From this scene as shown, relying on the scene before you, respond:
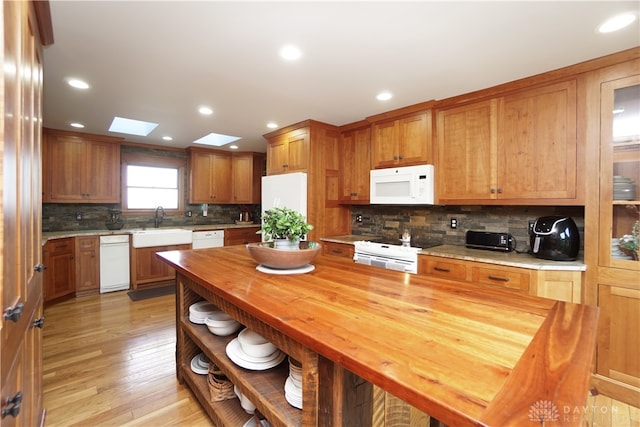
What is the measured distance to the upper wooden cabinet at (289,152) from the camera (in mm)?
3525

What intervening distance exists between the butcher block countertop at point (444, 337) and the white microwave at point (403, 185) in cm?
162

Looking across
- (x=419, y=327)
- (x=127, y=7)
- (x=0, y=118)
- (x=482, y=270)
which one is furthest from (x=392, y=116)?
(x=0, y=118)

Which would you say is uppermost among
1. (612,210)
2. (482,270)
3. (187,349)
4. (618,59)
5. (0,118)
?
(618,59)

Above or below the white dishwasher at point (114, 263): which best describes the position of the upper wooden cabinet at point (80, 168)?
above

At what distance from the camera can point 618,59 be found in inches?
75.3

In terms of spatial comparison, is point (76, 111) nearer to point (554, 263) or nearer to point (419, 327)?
point (419, 327)

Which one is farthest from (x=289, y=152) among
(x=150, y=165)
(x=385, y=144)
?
(x=150, y=165)

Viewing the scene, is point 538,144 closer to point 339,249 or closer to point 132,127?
point 339,249

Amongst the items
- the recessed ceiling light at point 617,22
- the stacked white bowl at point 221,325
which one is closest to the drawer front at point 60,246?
the stacked white bowl at point 221,325

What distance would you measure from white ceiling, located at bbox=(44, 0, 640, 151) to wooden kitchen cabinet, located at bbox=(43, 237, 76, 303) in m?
1.72

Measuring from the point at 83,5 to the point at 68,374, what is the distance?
2399 mm

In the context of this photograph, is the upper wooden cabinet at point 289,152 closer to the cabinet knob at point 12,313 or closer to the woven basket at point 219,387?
the woven basket at point 219,387

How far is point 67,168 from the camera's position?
13.0 feet

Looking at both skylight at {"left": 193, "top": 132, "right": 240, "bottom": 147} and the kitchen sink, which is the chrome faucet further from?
skylight at {"left": 193, "top": 132, "right": 240, "bottom": 147}
